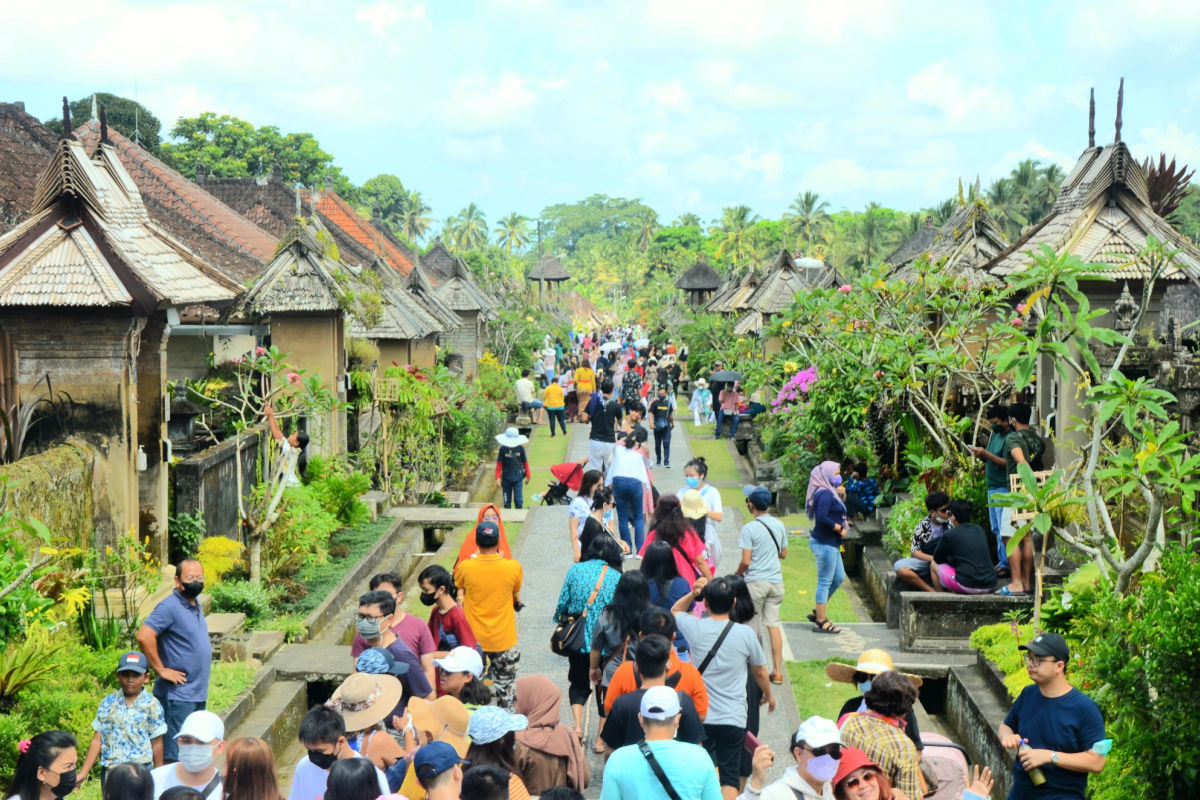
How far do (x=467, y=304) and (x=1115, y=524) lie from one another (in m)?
23.0

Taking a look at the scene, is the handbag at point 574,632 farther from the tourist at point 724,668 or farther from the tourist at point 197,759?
the tourist at point 197,759

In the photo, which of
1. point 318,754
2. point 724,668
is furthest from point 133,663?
point 724,668

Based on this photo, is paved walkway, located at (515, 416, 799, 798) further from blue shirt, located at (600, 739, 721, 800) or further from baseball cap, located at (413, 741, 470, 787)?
baseball cap, located at (413, 741, 470, 787)

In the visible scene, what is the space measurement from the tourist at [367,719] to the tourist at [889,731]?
82.1 inches

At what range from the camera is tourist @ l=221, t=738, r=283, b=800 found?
16.3 ft

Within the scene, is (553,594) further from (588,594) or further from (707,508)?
(588,594)

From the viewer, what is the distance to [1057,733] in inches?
214

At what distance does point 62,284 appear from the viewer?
31.3 feet

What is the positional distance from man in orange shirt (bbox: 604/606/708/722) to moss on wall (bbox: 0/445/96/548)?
4.34 m

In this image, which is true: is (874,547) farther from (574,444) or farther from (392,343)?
(574,444)

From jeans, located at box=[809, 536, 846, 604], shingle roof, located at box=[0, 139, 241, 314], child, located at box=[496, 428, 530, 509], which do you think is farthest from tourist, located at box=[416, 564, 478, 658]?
child, located at box=[496, 428, 530, 509]

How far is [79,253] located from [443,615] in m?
4.57

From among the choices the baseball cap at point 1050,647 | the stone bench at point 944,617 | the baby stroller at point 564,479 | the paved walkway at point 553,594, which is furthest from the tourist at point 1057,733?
the baby stroller at point 564,479

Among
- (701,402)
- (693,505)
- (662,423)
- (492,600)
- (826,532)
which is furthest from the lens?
(701,402)
